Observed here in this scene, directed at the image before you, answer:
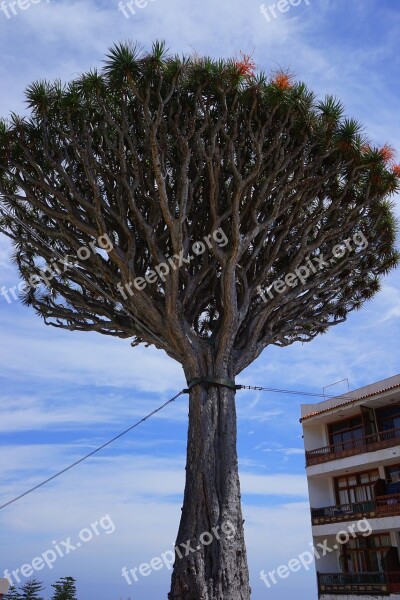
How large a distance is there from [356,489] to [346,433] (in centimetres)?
219

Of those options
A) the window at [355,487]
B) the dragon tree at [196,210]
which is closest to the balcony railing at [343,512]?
the window at [355,487]

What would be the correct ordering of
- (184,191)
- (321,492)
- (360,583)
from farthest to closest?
(321,492)
(360,583)
(184,191)

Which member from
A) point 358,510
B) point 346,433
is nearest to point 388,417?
point 346,433

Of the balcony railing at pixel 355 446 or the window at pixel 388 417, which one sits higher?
the window at pixel 388 417

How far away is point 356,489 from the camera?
2219cm

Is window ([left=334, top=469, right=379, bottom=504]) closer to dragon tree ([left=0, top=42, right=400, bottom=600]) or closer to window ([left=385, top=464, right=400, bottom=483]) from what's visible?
window ([left=385, top=464, right=400, bottom=483])

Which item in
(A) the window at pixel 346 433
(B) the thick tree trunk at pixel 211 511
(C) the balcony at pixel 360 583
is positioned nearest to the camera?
(B) the thick tree trunk at pixel 211 511

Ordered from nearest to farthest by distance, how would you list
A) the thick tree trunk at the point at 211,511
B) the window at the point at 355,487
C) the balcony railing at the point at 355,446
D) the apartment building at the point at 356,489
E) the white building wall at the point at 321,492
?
the thick tree trunk at the point at 211,511
the apartment building at the point at 356,489
the balcony railing at the point at 355,446
the window at the point at 355,487
the white building wall at the point at 321,492

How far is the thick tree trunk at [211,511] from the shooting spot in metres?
7.16

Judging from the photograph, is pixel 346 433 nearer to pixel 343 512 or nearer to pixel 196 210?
pixel 343 512

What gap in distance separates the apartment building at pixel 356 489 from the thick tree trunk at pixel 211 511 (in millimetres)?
13209

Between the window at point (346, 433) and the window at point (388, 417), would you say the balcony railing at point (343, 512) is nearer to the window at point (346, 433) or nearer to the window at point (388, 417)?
the window at point (346, 433)

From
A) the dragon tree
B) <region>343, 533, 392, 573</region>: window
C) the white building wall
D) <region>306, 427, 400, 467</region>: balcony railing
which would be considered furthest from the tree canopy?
the white building wall

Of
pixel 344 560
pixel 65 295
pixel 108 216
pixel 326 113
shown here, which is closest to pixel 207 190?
pixel 108 216
